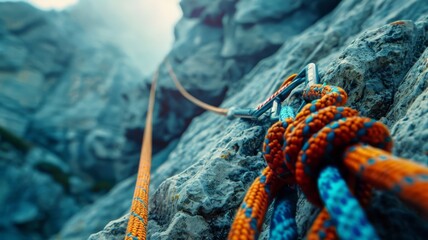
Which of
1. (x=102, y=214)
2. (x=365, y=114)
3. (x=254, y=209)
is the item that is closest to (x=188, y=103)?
(x=102, y=214)

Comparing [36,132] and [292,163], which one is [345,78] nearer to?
[292,163]

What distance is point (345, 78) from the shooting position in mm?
1185

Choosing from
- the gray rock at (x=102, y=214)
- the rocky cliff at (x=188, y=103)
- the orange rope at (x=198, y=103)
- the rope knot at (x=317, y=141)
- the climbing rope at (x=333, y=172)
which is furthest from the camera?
the gray rock at (x=102, y=214)

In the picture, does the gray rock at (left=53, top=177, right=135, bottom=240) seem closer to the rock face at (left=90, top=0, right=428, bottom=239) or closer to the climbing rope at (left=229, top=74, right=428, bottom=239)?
the rock face at (left=90, top=0, right=428, bottom=239)

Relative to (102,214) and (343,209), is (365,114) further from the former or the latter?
(102,214)

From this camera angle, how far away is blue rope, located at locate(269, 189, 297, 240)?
2.28 ft

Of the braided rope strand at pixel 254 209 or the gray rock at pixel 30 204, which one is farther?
the gray rock at pixel 30 204

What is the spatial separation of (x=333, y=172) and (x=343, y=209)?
10 cm

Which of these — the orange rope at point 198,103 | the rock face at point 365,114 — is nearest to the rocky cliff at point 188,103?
the rock face at point 365,114

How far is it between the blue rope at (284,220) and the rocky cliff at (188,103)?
0.10m

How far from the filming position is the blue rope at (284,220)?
0.70 m

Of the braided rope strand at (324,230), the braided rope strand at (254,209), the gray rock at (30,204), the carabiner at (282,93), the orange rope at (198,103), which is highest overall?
the gray rock at (30,204)

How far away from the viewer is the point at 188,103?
544 centimetres

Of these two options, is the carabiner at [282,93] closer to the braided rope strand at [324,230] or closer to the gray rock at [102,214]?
the braided rope strand at [324,230]
